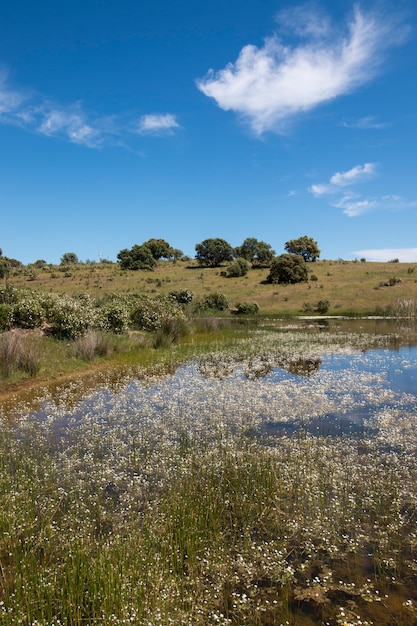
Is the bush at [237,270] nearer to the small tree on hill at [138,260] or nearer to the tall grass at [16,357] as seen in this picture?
the small tree on hill at [138,260]

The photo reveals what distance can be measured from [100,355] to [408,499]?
18.1m

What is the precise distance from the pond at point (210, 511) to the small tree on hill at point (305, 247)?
79537 mm

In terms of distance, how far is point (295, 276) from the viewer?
227ft

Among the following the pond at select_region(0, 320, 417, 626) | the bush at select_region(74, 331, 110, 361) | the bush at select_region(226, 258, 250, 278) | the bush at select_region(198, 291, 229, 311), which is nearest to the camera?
the pond at select_region(0, 320, 417, 626)

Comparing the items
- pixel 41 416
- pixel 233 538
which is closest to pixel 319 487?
pixel 233 538

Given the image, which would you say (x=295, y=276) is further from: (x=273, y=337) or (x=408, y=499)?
(x=408, y=499)

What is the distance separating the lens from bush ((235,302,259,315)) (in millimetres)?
55781

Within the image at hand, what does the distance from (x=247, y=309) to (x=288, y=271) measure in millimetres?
17123

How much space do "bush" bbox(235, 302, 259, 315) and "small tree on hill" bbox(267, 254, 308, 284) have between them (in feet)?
50.2

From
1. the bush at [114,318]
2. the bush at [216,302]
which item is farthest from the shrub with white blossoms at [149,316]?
the bush at [216,302]

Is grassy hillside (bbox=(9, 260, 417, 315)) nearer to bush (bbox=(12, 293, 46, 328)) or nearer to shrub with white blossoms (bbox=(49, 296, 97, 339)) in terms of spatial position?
shrub with white blossoms (bbox=(49, 296, 97, 339))

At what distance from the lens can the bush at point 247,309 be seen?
5578 cm

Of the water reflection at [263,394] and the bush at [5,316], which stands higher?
the bush at [5,316]

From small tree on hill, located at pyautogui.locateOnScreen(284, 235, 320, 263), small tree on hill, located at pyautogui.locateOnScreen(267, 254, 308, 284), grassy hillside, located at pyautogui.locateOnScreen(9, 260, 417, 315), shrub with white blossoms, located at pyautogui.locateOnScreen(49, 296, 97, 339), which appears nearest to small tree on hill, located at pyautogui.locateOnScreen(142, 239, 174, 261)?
grassy hillside, located at pyautogui.locateOnScreen(9, 260, 417, 315)
